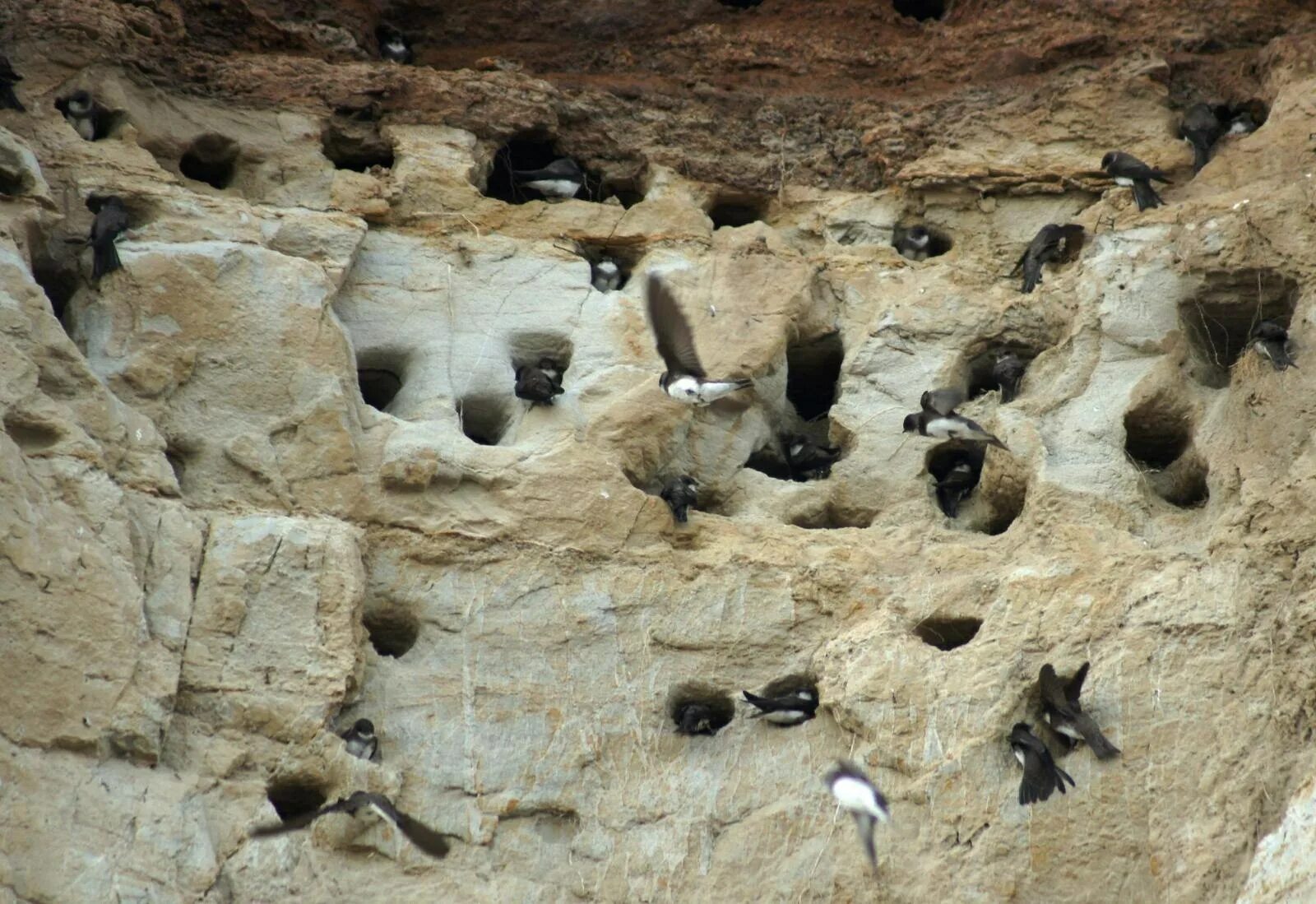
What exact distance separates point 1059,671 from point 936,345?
322cm

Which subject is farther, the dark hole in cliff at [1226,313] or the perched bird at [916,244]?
the perched bird at [916,244]

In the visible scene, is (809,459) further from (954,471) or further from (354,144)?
(354,144)

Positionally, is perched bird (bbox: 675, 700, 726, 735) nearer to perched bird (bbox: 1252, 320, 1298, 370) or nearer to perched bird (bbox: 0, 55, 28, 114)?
perched bird (bbox: 1252, 320, 1298, 370)

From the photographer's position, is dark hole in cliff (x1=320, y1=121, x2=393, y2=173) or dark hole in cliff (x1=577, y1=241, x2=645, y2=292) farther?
dark hole in cliff (x1=320, y1=121, x2=393, y2=173)

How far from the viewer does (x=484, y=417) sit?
1402 cm

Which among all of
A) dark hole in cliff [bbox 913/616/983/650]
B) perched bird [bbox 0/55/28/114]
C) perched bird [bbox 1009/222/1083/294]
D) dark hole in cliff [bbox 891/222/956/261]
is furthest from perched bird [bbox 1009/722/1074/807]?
perched bird [bbox 0/55/28/114]

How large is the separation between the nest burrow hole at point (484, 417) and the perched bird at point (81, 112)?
3.14 m

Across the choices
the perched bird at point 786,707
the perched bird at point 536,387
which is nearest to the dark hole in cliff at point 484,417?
the perched bird at point 536,387

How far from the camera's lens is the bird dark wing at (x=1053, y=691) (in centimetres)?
1160

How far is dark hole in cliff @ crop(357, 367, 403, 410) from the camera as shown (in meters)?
14.4

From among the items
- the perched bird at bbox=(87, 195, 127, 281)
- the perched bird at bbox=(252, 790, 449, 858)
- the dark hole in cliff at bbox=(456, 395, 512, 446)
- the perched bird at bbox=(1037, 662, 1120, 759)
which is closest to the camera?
the perched bird at bbox=(252, 790, 449, 858)

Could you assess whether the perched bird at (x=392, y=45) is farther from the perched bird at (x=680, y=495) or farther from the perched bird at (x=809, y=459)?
the perched bird at (x=680, y=495)

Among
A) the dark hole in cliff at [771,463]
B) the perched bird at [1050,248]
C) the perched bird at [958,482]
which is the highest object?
the perched bird at [1050,248]

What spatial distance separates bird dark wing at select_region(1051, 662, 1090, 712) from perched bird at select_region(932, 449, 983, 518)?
2.02 meters
